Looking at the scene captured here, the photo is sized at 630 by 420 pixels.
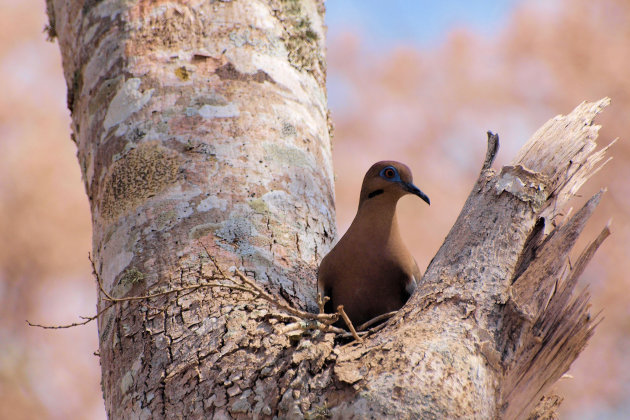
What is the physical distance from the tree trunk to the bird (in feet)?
0.74

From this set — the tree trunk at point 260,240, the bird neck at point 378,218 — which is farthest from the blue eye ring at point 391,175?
the tree trunk at point 260,240

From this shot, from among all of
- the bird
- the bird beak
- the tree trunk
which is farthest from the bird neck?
the tree trunk

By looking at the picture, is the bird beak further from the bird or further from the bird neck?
the bird neck

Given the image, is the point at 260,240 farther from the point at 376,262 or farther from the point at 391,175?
the point at 391,175

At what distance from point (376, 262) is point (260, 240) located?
39.0 inches

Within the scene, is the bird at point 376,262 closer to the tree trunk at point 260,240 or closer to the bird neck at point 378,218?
the bird neck at point 378,218

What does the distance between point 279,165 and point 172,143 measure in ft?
1.72

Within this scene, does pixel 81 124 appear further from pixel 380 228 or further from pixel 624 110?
pixel 624 110

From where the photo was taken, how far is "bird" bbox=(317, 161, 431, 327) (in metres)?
3.77

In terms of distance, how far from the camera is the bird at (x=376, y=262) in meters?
3.77

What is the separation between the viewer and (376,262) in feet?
12.7

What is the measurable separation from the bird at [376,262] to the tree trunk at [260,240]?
0.74 feet

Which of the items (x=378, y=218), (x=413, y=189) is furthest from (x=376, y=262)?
(x=413, y=189)

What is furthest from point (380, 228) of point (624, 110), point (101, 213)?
point (624, 110)
